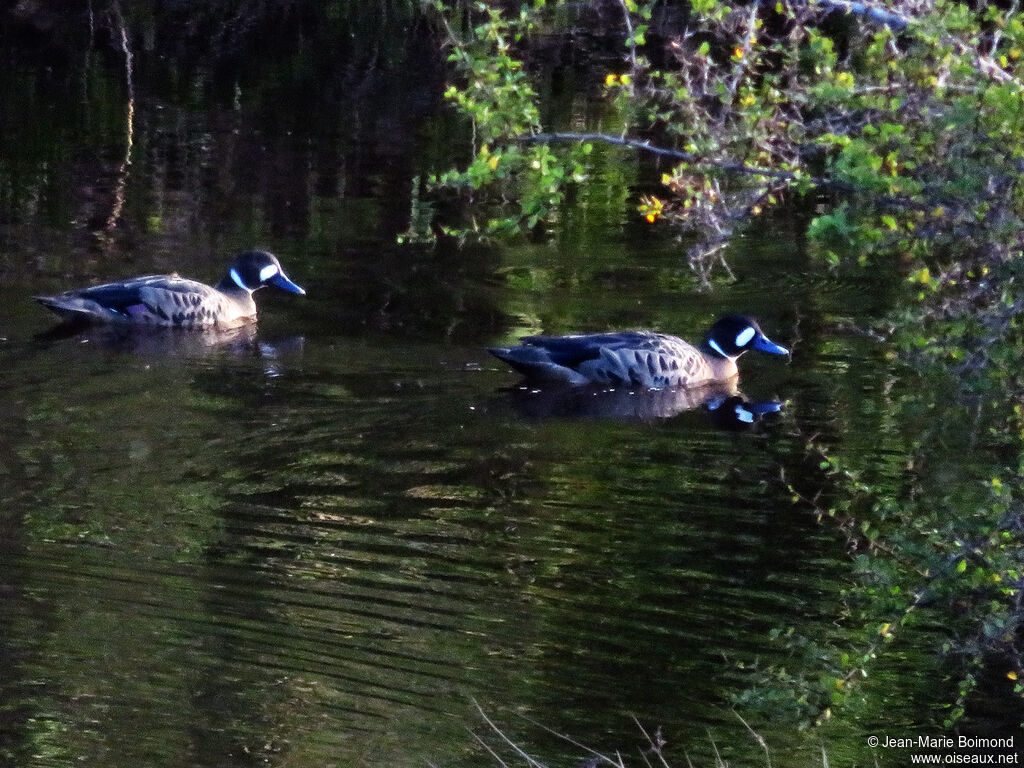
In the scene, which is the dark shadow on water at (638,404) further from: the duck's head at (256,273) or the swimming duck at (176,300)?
the duck's head at (256,273)

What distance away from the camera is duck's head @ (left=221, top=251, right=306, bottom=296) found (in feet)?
49.7

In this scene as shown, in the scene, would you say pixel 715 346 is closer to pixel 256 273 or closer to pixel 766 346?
pixel 766 346

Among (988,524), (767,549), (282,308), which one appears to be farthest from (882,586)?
(282,308)

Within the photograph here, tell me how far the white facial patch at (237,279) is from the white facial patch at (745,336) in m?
4.17

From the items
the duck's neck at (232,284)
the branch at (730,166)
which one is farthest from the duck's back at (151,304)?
the branch at (730,166)

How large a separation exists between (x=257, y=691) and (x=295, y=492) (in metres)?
3.04

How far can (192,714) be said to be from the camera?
22.5 ft

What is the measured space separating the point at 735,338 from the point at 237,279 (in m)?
4.18

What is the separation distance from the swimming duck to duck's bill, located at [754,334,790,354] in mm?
3928

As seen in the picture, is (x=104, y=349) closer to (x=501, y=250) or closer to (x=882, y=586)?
(x=501, y=250)

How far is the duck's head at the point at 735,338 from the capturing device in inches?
531

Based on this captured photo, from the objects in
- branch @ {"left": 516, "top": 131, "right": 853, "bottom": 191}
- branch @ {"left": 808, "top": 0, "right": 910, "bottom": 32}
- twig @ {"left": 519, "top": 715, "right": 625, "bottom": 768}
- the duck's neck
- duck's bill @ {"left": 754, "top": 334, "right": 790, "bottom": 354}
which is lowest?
twig @ {"left": 519, "top": 715, "right": 625, "bottom": 768}

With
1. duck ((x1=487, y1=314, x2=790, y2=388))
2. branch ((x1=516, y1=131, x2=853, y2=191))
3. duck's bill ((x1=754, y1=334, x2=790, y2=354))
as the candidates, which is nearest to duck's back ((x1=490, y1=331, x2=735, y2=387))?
duck ((x1=487, y1=314, x2=790, y2=388))

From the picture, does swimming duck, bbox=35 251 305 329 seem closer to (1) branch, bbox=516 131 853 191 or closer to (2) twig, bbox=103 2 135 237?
(2) twig, bbox=103 2 135 237
